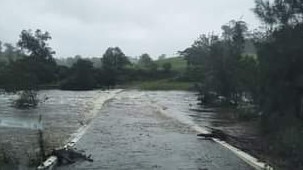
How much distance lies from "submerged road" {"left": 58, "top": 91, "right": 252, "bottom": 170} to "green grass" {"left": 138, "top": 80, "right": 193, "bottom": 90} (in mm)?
62174

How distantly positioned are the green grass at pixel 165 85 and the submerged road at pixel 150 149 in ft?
204

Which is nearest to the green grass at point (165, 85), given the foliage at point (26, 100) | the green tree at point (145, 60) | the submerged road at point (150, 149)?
the green tree at point (145, 60)

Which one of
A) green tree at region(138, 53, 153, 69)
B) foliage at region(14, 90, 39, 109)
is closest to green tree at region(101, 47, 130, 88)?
green tree at region(138, 53, 153, 69)

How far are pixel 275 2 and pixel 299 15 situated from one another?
1.44 metres

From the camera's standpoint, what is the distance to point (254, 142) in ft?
78.9

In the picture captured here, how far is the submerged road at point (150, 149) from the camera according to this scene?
16.1 metres

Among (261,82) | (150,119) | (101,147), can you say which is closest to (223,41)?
(150,119)

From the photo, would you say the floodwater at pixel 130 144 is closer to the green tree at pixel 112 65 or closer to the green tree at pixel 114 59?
the green tree at pixel 112 65

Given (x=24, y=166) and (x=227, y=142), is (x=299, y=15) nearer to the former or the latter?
(x=227, y=142)

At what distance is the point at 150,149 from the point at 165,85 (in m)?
76.9

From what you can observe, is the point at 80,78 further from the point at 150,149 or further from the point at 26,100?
the point at 150,149

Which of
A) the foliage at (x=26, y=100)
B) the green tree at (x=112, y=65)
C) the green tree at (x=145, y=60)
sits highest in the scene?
the green tree at (x=145, y=60)

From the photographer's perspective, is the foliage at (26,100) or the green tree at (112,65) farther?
the green tree at (112,65)

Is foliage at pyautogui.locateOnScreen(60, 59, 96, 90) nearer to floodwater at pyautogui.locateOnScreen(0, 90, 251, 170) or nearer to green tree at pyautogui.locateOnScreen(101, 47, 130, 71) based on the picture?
green tree at pyautogui.locateOnScreen(101, 47, 130, 71)
